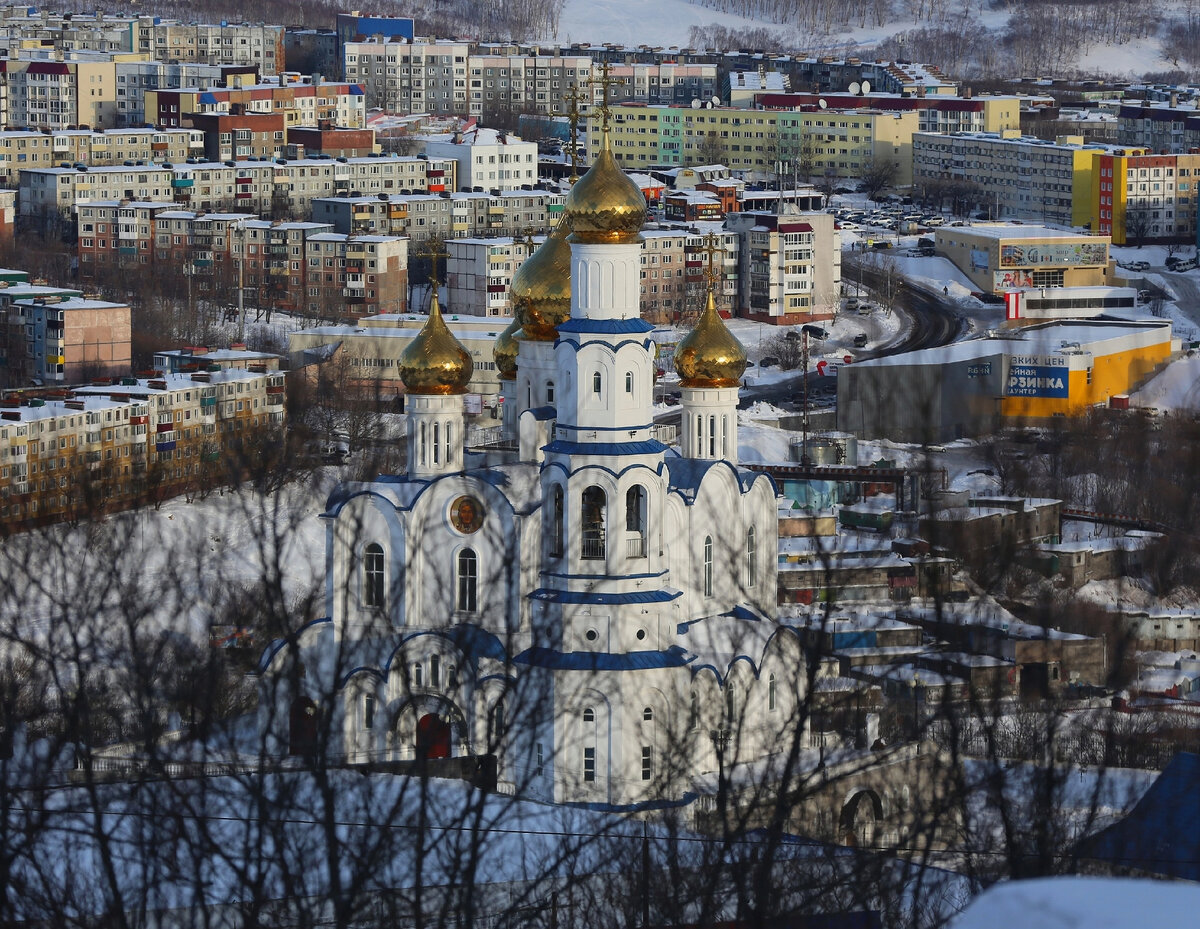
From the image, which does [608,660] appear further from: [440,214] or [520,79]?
[520,79]

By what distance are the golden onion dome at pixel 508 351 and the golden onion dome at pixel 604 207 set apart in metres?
1.99

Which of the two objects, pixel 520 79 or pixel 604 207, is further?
pixel 520 79

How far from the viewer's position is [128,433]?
25.9m

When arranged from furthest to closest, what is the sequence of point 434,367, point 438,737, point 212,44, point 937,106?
point 212,44 < point 937,106 < point 434,367 < point 438,737

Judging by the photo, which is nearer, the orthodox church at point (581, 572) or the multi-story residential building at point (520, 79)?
the orthodox church at point (581, 572)

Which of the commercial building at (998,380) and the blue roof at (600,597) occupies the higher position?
the blue roof at (600,597)

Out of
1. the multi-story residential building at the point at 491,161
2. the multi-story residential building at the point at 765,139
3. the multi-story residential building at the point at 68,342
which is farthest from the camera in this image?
the multi-story residential building at the point at 765,139

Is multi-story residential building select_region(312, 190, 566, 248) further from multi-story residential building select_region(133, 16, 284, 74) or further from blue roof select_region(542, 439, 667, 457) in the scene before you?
blue roof select_region(542, 439, 667, 457)

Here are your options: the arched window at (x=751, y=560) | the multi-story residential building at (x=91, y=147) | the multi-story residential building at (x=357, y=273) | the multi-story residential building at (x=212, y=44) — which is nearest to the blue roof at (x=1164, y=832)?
the arched window at (x=751, y=560)

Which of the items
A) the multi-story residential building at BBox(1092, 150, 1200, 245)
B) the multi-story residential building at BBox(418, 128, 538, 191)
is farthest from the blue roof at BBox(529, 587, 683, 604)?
the multi-story residential building at BBox(1092, 150, 1200, 245)

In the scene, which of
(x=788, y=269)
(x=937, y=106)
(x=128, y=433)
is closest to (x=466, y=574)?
(x=128, y=433)

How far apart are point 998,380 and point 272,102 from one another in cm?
2709

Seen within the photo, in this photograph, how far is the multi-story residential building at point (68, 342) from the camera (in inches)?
1197

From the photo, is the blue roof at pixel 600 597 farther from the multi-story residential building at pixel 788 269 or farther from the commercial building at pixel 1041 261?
the commercial building at pixel 1041 261
